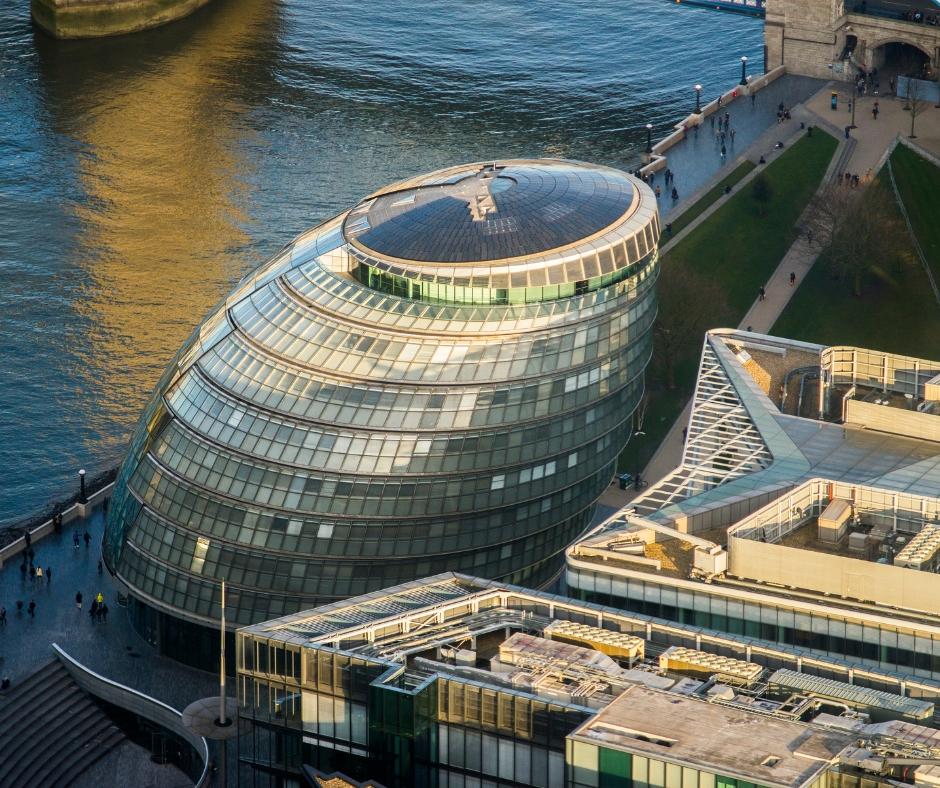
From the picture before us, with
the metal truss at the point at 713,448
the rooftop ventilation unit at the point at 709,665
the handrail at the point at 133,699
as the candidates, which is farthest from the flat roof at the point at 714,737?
the handrail at the point at 133,699

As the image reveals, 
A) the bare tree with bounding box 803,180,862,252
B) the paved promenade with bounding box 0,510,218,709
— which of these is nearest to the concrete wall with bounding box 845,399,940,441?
the paved promenade with bounding box 0,510,218,709

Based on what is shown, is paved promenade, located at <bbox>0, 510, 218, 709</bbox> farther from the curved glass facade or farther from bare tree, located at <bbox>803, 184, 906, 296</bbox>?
bare tree, located at <bbox>803, 184, 906, 296</bbox>

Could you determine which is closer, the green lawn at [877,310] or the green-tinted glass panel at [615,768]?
the green-tinted glass panel at [615,768]

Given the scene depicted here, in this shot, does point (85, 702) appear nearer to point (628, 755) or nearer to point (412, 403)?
point (412, 403)

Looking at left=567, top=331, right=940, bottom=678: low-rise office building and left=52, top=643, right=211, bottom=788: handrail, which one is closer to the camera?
left=567, top=331, right=940, bottom=678: low-rise office building

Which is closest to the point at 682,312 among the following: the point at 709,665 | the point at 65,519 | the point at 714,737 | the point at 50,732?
the point at 65,519

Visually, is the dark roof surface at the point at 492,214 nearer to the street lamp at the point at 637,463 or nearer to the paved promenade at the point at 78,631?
the street lamp at the point at 637,463

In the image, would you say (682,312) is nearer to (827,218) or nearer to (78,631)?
(827,218)
